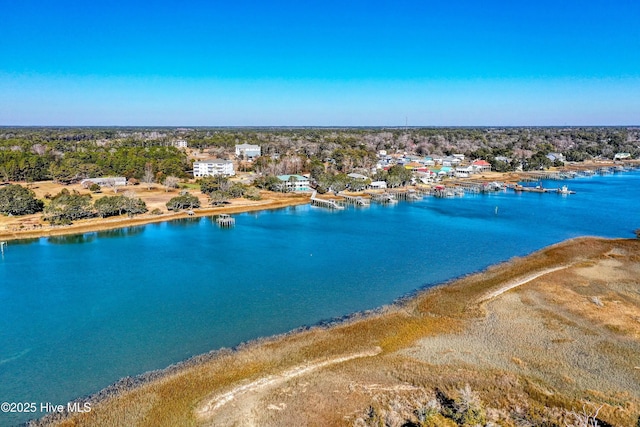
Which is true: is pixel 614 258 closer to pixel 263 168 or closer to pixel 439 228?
pixel 439 228

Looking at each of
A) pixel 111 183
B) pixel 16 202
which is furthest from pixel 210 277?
pixel 111 183

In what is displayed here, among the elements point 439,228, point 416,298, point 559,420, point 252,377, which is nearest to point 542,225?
point 439,228

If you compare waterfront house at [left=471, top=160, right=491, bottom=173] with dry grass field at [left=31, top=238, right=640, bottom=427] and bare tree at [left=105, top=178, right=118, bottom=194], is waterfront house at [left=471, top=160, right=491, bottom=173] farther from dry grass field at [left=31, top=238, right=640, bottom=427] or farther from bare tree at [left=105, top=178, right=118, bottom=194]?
Result: dry grass field at [left=31, top=238, right=640, bottom=427]

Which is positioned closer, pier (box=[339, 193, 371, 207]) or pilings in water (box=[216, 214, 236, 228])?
pilings in water (box=[216, 214, 236, 228])

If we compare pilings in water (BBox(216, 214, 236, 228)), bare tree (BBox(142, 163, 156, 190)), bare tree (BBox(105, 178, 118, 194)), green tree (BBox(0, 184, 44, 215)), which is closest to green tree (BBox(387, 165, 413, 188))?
pilings in water (BBox(216, 214, 236, 228))

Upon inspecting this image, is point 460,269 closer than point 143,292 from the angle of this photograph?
No

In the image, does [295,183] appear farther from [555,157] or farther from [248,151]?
[555,157]
